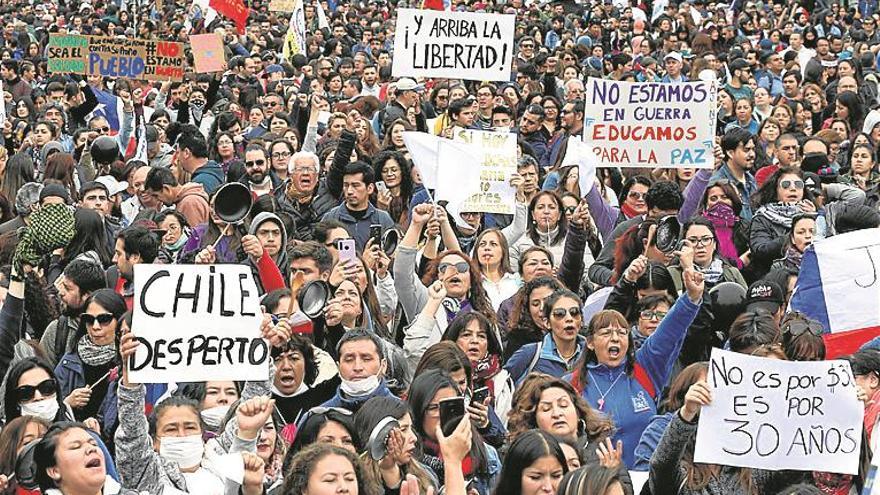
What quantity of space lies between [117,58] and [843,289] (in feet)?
34.9

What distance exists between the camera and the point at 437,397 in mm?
6590

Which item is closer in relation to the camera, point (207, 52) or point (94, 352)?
point (94, 352)

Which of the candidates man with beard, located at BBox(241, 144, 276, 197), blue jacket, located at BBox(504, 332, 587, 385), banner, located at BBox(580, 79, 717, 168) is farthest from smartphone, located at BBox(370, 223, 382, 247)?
banner, located at BBox(580, 79, 717, 168)

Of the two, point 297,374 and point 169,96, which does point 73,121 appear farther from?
point 297,374

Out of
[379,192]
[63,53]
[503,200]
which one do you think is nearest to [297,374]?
[503,200]

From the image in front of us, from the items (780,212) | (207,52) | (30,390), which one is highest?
(207,52)

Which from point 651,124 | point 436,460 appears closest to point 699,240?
point 436,460

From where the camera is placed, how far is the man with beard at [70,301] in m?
8.20

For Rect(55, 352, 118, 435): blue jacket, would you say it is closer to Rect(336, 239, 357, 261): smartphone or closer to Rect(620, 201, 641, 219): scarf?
Rect(336, 239, 357, 261): smartphone

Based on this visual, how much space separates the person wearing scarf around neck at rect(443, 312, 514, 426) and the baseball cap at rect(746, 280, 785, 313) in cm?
141

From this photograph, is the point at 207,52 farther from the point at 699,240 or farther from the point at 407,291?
the point at 699,240

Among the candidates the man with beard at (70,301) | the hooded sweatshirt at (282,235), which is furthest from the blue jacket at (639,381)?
the man with beard at (70,301)

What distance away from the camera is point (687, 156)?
11.4m

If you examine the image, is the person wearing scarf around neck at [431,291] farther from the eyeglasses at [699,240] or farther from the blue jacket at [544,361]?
the eyeglasses at [699,240]
